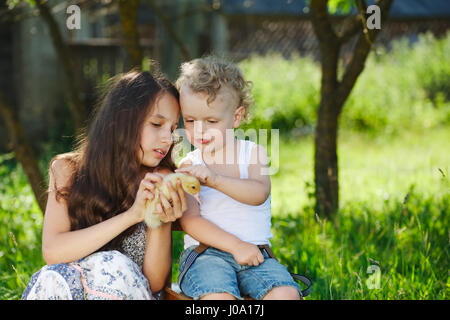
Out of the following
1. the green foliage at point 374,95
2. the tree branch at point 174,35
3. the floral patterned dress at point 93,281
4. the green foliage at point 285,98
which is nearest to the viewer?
the floral patterned dress at point 93,281

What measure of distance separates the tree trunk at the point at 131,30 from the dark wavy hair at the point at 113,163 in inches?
58.1

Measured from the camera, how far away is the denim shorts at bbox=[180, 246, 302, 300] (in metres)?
1.89

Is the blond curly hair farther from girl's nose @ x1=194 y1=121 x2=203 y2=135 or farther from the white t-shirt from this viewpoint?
the white t-shirt

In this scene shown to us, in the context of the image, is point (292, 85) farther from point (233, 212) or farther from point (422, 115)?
point (233, 212)

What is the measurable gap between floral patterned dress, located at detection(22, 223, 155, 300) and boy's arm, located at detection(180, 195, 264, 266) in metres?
0.28

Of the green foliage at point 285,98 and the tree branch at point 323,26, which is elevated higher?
the tree branch at point 323,26

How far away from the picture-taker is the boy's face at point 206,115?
2.06m

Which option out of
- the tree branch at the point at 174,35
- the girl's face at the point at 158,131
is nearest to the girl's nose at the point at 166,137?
the girl's face at the point at 158,131

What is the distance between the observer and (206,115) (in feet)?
6.75

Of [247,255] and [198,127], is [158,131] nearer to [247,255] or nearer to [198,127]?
[198,127]

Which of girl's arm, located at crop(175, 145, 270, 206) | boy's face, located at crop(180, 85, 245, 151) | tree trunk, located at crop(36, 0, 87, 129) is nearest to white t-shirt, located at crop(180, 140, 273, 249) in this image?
girl's arm, located at crop(175, 145, 270, 206)

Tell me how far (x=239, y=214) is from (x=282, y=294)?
372mm

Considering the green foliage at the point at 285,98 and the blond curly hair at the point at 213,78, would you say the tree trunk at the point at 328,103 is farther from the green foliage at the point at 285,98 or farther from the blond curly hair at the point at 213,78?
the green foliage at the point at 285,98

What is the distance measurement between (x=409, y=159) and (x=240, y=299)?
15.5 ft
